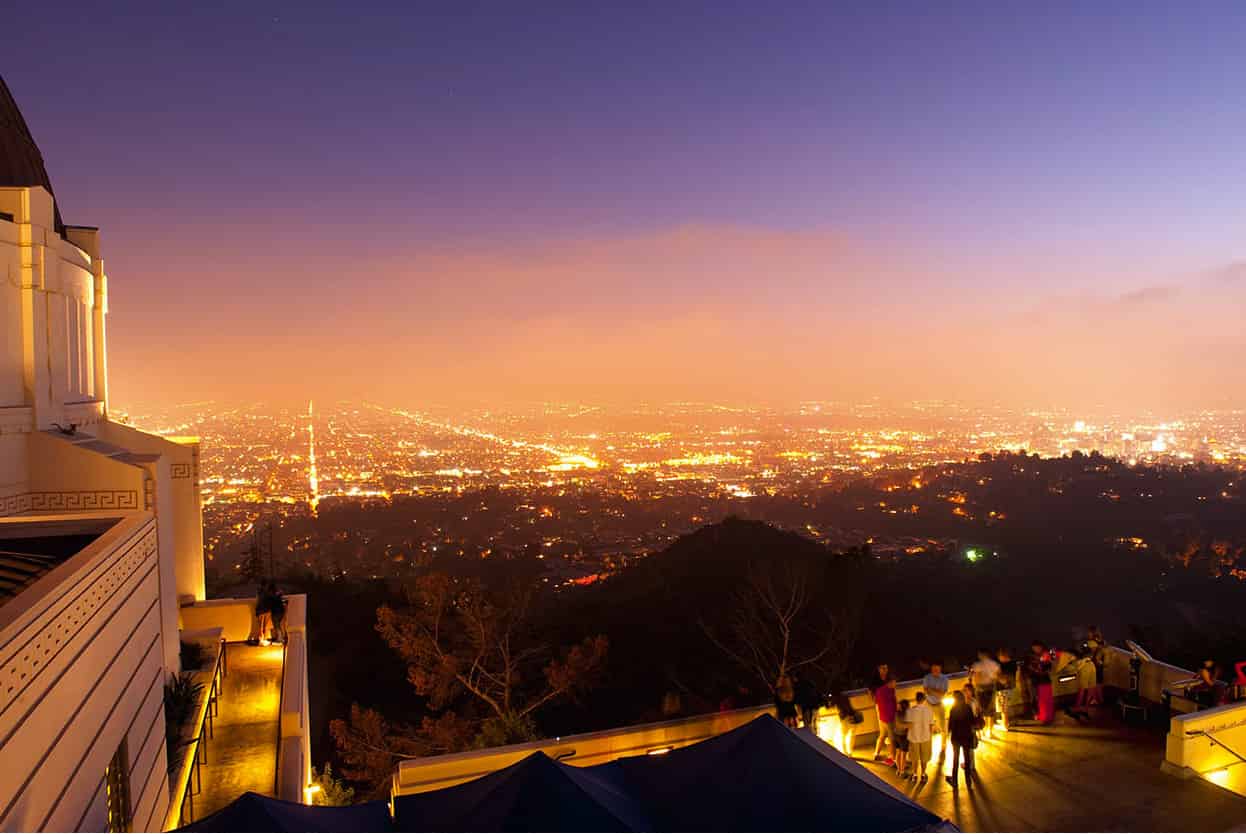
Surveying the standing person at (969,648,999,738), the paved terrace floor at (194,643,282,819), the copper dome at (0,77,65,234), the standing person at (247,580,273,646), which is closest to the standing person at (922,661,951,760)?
the standing person at (969,648,999,738)

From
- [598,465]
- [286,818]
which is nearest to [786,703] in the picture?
[286,818]

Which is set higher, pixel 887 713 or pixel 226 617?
pixel 887 713

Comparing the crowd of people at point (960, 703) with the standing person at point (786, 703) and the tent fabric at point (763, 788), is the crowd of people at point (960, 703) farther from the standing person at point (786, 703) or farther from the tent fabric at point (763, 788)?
the tent fabric at point (763, 788)

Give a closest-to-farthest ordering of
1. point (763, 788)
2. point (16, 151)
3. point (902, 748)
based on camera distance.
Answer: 1. point (763, 788)
2. point (902, 748)
3. point (16, 151)

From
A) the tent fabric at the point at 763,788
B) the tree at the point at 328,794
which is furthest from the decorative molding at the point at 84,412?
the tent fabric at the point at 763,788

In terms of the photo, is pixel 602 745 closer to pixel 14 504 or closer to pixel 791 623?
pixel 14 504

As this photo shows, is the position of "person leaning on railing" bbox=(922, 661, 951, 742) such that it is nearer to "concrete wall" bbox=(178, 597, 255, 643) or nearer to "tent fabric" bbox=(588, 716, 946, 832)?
"tent fabric" bbox=(588, 716, 946, 832)

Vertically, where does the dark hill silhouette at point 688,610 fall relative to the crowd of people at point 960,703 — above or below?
below

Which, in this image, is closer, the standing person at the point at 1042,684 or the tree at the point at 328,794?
the standing person at the point at 1042,684
